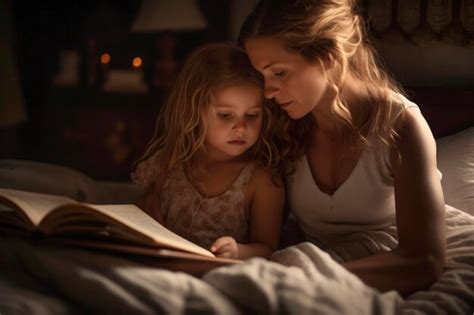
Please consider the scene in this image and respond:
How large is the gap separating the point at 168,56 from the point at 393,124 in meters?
0.86

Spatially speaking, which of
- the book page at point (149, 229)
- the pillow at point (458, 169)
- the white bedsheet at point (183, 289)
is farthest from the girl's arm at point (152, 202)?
the pillow at point (458, 169)

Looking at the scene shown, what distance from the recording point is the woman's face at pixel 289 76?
1.00 meters

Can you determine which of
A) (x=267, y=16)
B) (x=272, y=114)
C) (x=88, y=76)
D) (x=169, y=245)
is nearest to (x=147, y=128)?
(x=88, y=76)

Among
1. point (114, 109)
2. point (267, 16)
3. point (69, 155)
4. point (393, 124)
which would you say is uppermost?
point (267, 16)

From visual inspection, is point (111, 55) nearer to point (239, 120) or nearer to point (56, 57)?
point (56, 57)

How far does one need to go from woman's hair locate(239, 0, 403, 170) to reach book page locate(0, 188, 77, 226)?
409 mm

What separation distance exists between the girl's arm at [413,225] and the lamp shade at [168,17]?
2.72 feet

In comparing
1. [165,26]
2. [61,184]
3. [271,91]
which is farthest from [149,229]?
[165,26]

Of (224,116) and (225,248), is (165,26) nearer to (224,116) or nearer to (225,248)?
(224,116)

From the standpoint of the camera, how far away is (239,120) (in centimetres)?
110

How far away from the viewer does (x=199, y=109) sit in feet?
3.74

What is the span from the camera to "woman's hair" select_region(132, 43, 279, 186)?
112 centimetres

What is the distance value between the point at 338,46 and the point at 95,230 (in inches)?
19.3

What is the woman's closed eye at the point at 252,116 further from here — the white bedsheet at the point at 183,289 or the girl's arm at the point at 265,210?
the white bedsheet at the point at 183,289
